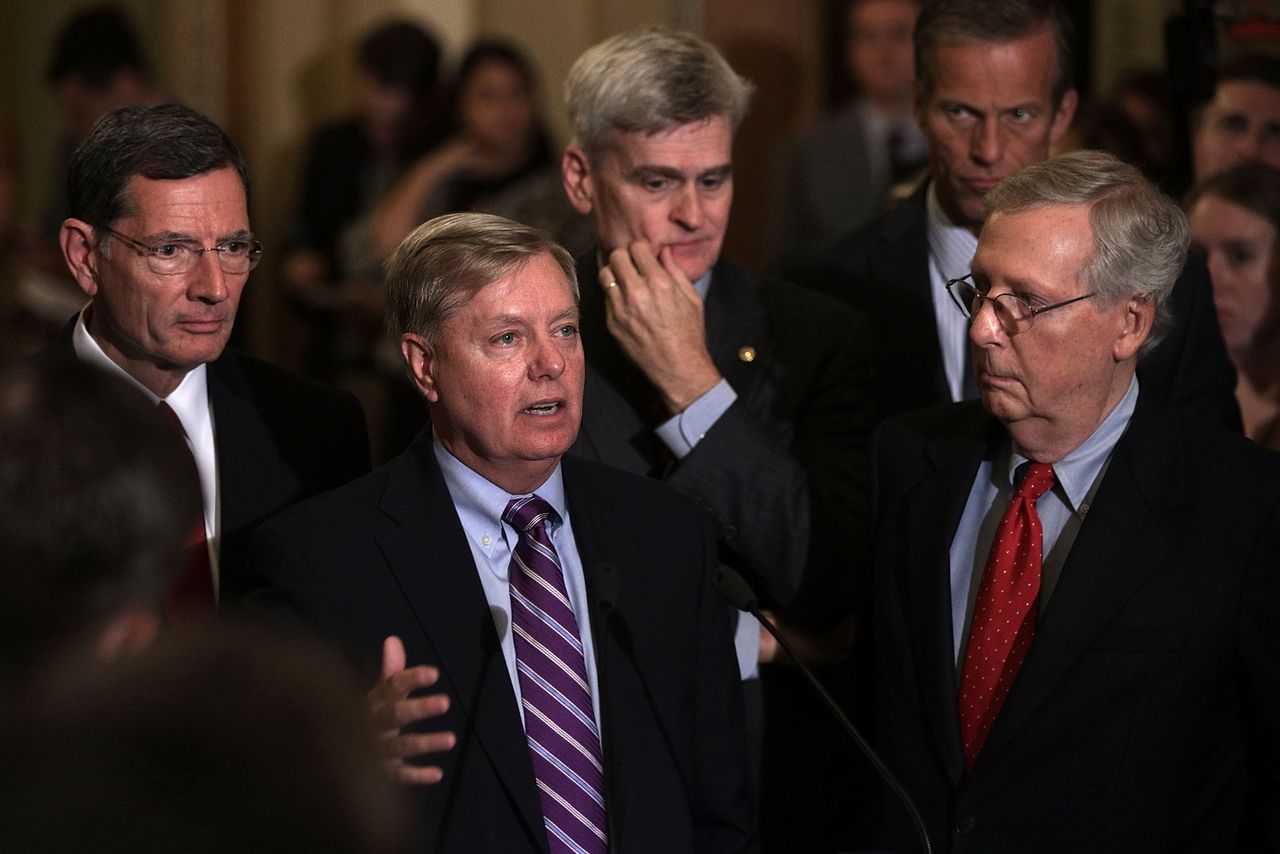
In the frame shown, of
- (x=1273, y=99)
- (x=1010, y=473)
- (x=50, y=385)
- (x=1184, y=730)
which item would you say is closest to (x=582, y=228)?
(x=1273, y=99)

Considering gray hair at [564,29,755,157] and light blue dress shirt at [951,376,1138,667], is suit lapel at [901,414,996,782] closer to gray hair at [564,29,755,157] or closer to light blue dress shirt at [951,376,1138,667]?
light blue dress shirt at [951,376,1138,667]

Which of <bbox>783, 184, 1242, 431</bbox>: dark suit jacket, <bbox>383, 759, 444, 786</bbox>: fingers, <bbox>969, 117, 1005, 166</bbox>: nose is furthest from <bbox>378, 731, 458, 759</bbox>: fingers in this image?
<bbox>969, 117, 1005, 166</bbox>: nose

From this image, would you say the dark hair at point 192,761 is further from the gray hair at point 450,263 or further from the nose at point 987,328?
the nose at point 987,328

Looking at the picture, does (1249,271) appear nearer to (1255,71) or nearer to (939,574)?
(1255,71)

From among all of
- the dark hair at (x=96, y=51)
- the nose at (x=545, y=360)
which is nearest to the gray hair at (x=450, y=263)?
the nose at (x=545, y=360)

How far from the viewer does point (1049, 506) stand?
100.0 inches

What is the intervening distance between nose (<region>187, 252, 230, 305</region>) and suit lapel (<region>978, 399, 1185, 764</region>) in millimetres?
1337

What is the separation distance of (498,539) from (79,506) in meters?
1.19

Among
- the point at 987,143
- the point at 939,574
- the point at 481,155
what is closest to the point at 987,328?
the point at 939,574

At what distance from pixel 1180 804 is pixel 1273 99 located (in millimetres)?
2757

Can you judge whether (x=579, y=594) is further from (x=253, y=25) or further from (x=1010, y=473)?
(x=253, y=25)

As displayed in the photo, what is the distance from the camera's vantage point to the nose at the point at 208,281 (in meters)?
2.75

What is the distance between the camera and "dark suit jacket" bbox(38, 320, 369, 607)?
2.79 meters

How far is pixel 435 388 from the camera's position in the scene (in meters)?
2.54
